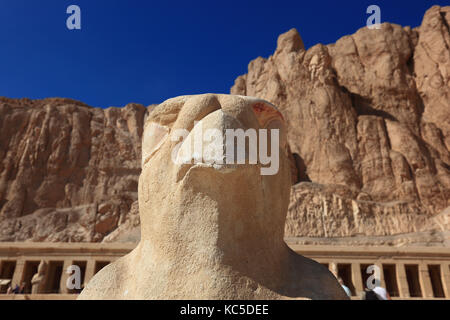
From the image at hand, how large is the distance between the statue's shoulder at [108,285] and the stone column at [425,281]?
8.58m

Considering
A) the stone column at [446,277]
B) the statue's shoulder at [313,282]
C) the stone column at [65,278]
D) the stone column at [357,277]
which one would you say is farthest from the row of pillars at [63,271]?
the stone column at [446,277]

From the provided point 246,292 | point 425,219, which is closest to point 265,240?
point 246,292

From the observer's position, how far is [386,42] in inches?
1184

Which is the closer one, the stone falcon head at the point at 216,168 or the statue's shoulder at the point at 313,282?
the stone falcon head at the point at 216,168

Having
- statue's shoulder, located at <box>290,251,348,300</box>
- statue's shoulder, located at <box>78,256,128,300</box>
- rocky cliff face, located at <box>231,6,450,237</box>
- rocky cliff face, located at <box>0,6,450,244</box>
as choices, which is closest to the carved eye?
statue's shoulder, located at <box>78,256,128,300</box>

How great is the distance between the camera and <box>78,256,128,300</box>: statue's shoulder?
230 cm

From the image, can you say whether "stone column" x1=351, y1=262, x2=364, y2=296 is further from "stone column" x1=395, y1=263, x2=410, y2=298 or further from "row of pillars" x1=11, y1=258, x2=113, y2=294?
"row of pillars" x1=11, y1=258, x2=113, y2=294

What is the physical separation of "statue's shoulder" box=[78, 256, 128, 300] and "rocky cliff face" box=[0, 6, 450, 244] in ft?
62.1

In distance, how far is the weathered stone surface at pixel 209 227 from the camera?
2.07 meters

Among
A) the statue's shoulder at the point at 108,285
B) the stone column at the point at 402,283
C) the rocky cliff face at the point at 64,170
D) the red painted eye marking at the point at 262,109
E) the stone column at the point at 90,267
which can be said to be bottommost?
the statue's shoulder at the point at 108,285

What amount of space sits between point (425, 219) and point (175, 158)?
22.3 metres

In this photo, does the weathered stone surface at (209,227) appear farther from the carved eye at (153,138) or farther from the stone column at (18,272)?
the stone column at (18,272)

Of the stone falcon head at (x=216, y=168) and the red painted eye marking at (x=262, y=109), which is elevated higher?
the red painted eye marking at (x=262, y=109)
